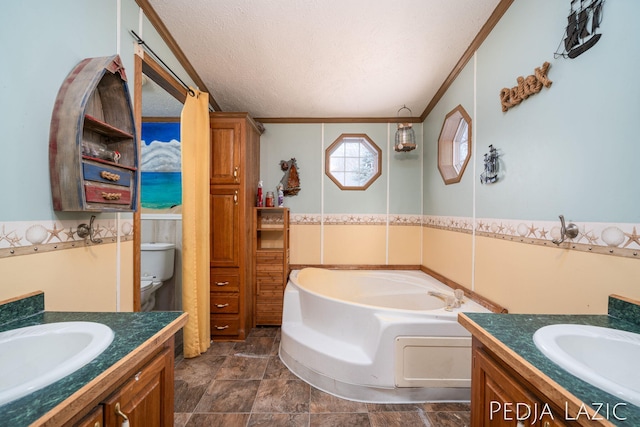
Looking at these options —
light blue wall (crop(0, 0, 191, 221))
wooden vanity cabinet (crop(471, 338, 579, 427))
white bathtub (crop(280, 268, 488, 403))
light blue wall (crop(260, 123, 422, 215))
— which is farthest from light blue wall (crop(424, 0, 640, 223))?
light blue wall (crop(0, 0, 191, 221))

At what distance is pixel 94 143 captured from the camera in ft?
3.67

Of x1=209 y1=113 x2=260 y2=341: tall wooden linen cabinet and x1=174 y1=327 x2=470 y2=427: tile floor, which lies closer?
x1=174 y1=327 x2=470 y2=427: tile floor

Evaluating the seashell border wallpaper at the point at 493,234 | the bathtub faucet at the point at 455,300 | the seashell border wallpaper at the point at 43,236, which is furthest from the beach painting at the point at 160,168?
the bathtub faucet at the point at 455,300

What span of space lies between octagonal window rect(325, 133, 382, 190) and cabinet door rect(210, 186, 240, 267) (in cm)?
123

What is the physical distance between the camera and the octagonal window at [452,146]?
2.25 m

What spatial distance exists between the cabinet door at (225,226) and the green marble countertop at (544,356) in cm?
204

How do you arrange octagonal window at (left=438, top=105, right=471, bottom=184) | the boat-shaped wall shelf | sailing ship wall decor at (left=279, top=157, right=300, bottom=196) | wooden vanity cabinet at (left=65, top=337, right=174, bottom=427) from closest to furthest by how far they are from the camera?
wooden vanity cabinet at (left=65, top=337, right=174, bottom=427) < the boat-shaped wall shelf < octagonal window at (left=438, top=105, right=471, bottom=184) < sailing ship wall decor at (left=279, top=157, right=300, bottom=196)

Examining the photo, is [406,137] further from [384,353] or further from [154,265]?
[154,265]

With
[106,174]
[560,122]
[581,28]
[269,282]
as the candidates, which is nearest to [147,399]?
[106,174]

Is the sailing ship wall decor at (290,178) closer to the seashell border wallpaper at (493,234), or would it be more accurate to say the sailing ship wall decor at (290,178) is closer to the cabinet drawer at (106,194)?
the seashell border wallpaper at (493,234)

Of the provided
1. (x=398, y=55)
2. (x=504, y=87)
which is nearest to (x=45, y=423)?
(x=504, y=87)

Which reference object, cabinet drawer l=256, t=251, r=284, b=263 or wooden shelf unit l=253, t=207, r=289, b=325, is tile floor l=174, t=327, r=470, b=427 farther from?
cabinet drawer l=256, t=251, r=284, b=263

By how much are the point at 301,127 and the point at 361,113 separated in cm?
75

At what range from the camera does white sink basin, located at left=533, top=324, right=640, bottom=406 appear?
704 mm
